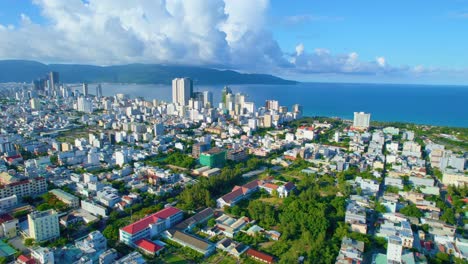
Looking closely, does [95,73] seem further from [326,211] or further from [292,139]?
[326,211]

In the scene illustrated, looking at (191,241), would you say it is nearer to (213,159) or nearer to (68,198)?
(68,198)

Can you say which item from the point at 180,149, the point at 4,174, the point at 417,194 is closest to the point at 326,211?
the point at 417,194

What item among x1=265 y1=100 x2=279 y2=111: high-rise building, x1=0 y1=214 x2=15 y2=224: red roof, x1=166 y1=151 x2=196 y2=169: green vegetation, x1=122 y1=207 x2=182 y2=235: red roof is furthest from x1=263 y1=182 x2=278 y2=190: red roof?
x1=265 y1=100 x2=279 y2=111: high-rise building

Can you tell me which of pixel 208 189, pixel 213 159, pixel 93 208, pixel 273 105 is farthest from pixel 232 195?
pixel 273 105

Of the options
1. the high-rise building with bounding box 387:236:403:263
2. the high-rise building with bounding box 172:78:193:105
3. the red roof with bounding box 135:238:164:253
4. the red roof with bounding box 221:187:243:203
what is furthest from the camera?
the high-rise building with bounding box 172:78:193:105

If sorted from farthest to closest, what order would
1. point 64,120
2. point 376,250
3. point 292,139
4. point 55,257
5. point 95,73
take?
point 95,73 < point 64,120 < point 292,139 < point 376,250 < point 55,257

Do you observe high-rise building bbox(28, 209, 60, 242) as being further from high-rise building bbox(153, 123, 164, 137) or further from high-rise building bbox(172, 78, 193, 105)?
high-rise building bbox(172, 78, 193, 105)
